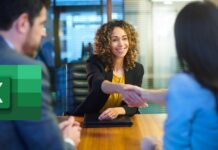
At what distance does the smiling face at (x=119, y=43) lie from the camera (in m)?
2.59

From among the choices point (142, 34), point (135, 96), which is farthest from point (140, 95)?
point (142, 34)

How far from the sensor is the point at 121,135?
181 cm

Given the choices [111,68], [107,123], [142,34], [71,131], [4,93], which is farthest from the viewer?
[142,34]

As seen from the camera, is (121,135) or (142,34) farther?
(142,34)

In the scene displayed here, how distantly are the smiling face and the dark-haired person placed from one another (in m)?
1.49

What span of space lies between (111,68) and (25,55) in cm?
169

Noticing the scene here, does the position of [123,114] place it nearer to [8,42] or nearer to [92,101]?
[92,101]

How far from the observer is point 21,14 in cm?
93

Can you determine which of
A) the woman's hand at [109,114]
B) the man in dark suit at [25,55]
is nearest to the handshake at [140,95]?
the woman's hand at [109,114]

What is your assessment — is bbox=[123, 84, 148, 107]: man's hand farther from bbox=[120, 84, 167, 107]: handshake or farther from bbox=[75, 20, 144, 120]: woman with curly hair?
bbox=[75, 20, 144, 120]: woman with curly hair

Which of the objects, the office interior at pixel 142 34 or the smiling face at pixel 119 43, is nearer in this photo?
the smiling face at pixel 119 43

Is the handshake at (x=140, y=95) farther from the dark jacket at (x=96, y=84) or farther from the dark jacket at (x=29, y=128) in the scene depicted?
the dark jacket at (x=29, y=128)

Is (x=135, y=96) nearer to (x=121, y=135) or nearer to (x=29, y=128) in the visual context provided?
(x=121, y=135)

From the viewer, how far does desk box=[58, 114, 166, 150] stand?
163cm
